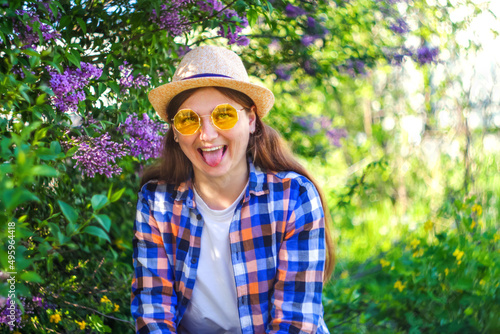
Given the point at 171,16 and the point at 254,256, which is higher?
the point at 171,16

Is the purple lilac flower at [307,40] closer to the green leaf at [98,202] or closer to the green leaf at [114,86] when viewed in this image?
the green leaf at [114,86]

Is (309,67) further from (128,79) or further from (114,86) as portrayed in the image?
(114,86)

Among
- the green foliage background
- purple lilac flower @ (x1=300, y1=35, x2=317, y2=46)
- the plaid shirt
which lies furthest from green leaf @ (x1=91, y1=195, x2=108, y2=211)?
purple lilac flower @ (x1=300, y1=35, x2=317, y2=46)

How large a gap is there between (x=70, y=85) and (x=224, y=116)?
0.58 m

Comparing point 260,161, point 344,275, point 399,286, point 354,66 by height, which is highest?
point 354,66

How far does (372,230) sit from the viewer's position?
4691mm

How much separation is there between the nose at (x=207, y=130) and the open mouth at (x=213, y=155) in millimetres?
61

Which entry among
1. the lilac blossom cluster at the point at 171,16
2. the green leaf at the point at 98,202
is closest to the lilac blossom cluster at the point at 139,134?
the lilac blossom cluster at the point at 171,16

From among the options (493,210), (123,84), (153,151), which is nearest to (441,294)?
(493,210)

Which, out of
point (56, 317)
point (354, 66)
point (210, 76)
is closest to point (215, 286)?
point (56, 317)

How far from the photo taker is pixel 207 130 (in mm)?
1810

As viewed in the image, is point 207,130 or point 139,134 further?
point 139,134

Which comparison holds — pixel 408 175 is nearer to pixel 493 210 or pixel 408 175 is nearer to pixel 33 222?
pixel 493 210

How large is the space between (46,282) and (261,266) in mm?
1049
